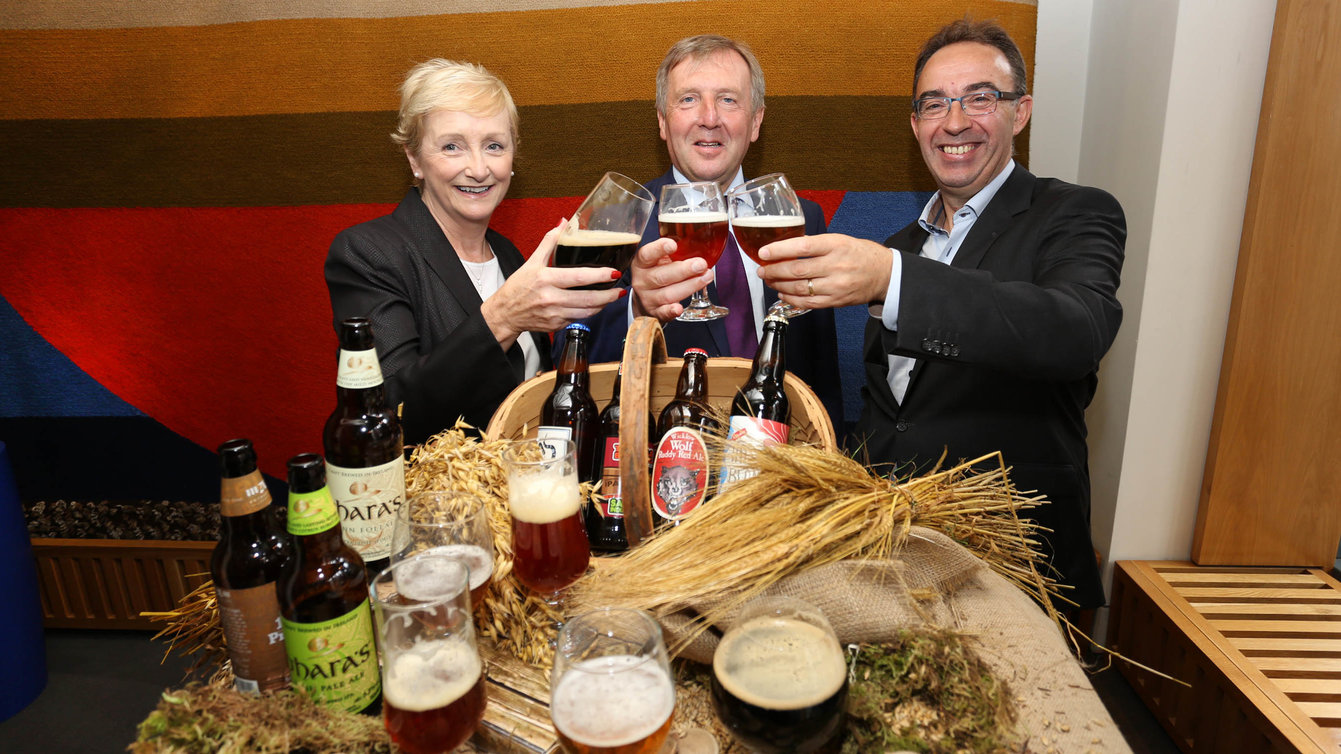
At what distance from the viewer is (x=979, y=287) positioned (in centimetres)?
155

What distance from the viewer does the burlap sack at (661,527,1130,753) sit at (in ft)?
3.20

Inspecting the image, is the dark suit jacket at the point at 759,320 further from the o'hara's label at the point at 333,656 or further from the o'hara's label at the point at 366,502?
the o'hara's label at the point at 333,656

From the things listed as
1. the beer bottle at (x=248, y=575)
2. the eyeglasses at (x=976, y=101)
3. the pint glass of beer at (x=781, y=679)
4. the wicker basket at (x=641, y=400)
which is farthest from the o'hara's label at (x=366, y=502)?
the eyeglasses at (x=976, y=101)

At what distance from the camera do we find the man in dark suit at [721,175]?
2365mm

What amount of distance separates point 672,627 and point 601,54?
2.45m

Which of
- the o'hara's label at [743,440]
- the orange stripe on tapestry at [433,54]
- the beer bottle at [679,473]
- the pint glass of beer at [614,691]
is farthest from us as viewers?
the orange stripe on tapestry at [433,54]

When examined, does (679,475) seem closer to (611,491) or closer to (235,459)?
(611,491)

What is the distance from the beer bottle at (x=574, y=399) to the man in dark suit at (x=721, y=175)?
0.66m

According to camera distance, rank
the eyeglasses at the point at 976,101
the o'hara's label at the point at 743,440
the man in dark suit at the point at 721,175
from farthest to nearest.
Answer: the man in dark suit at the point at 721,175, the eyeglasses at the point at 976,101, the o'hara's label at the point at 743,440

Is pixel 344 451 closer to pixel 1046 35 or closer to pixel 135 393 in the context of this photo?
pixel 135 393

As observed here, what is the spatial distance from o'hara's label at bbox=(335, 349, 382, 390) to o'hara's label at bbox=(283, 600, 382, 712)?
14.0 inches

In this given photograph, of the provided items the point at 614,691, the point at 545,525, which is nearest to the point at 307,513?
the point at 545,525

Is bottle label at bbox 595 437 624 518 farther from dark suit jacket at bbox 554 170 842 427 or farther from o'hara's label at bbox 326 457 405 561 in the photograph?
A: dark suit jacket at bbox 554 170 842 427

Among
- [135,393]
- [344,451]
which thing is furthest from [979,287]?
[135,393]
